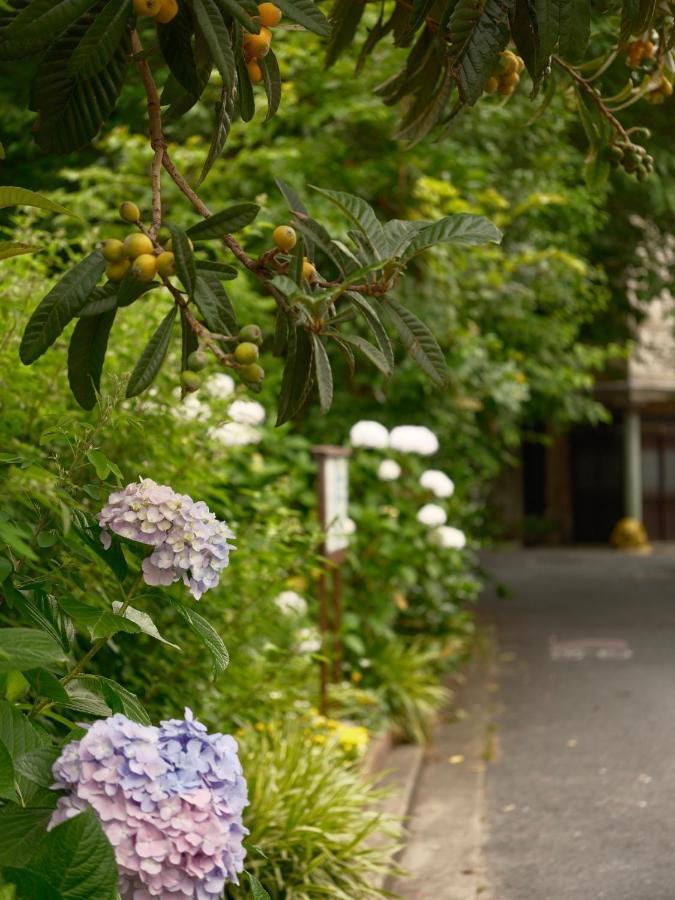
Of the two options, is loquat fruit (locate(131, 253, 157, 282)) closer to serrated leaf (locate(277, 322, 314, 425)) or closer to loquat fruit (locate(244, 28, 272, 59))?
serrated leaf (locate(277, 322, 314, 425))

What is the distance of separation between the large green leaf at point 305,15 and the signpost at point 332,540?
3753mm

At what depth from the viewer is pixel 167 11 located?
1.98 meters

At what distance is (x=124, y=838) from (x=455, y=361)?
6.89m

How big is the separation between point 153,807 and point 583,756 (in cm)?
501

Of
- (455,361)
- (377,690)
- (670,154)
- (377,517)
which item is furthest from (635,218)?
(377,690)

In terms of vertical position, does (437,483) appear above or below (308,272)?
below

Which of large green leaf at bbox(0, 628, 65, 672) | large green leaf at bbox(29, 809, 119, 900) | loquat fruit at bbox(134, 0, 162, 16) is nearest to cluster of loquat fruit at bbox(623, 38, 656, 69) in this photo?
loquat fruit at bbox(134, 0, 162, 16)

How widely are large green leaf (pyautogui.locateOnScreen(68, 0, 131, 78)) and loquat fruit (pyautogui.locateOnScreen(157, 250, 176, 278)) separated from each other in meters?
0.36

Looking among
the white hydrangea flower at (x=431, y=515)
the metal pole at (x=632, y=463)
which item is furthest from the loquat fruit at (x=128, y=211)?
the metal pole at (x=632, y=463)

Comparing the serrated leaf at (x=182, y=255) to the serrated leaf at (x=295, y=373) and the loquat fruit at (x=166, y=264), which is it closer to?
the loquat fruit at (x=166, y=264)

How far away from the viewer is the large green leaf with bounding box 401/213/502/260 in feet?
7.30

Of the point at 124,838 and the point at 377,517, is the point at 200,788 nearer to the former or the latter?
the point at 124,838

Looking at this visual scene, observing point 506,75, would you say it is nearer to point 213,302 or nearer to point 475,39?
point 475,39

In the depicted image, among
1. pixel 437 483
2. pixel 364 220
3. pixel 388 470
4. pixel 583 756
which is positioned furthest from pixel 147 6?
pixel 437 483
